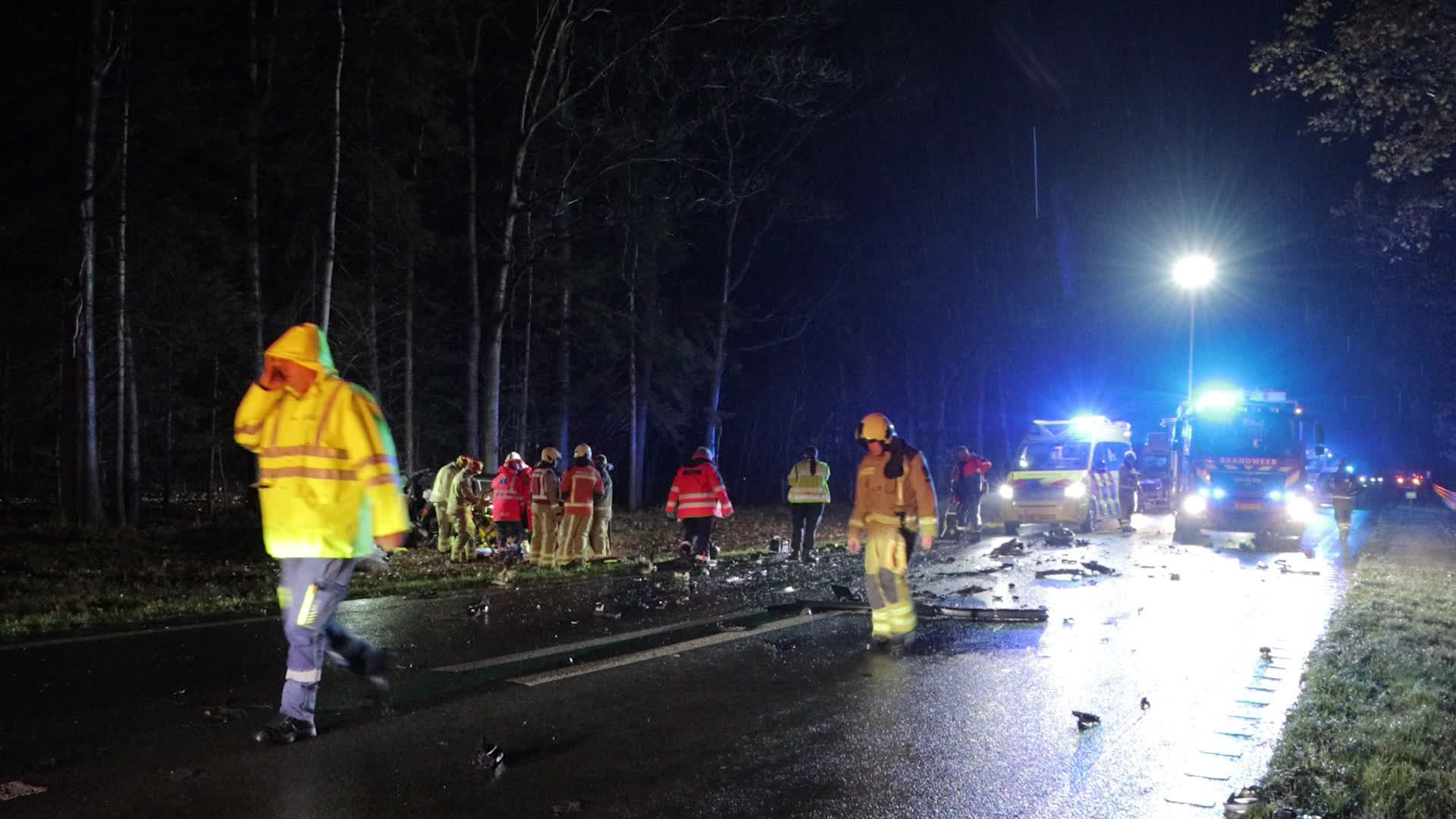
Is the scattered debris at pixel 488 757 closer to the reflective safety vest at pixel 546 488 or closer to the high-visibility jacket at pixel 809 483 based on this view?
the reflective safety vest at pixel 546 488

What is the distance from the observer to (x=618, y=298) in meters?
38.0

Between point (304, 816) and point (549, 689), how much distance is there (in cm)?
260

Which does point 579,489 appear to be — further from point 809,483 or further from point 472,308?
point 472,308

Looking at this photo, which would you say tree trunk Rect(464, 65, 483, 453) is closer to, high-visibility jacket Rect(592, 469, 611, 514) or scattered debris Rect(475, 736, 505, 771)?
high-visibility jacket Rect(592, 469, 611, 514)

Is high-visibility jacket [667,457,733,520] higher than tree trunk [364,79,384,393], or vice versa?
tree trunk [364,79,384,393]

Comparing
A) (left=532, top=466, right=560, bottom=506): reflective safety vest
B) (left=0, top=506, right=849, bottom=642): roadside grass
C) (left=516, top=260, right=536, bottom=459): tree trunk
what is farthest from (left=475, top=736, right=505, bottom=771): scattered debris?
(left=516, top=260, right=536, bottom=459): tree trunk

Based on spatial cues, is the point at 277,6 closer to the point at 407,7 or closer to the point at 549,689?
the point at 407,7

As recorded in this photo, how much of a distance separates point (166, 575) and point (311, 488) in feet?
35.0

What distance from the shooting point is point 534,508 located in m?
15.9

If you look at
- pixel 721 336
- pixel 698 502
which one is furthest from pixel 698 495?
pixel 721 336

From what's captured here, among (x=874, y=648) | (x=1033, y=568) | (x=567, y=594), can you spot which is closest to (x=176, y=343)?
(x=567, y=594)

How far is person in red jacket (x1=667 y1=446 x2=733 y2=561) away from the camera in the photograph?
15.8 metres

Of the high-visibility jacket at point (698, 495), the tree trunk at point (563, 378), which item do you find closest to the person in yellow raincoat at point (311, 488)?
the high-visibility jacket at point (698, 495)

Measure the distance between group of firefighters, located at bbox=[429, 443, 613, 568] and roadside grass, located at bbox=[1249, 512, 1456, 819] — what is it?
31.5ft
